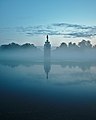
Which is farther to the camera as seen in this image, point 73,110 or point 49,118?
point 73,110

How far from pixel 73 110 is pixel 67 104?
3383mm

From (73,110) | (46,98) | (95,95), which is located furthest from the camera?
(95,95)

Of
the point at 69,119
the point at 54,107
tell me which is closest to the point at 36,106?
the point at 54,107

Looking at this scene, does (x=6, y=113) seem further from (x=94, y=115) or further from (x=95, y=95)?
(x=95, y=95)

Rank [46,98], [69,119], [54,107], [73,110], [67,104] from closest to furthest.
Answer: [69,119] < [73,110] < [54,107] < [67,104] < [46,98]

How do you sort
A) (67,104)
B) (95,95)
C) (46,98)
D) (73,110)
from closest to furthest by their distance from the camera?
1. (73,110)
2. (67,104)
3. (46,98)
4. (95,95)

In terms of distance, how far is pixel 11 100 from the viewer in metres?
28.3

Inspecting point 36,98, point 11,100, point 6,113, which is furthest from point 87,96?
point 6,113

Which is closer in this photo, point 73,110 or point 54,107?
point 73,110

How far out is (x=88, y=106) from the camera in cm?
2638

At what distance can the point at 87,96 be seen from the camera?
107ft

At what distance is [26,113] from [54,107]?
5.02 metres

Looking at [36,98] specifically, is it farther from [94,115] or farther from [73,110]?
[94,115]

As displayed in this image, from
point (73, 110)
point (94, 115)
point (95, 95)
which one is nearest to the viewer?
point (94, 115)
